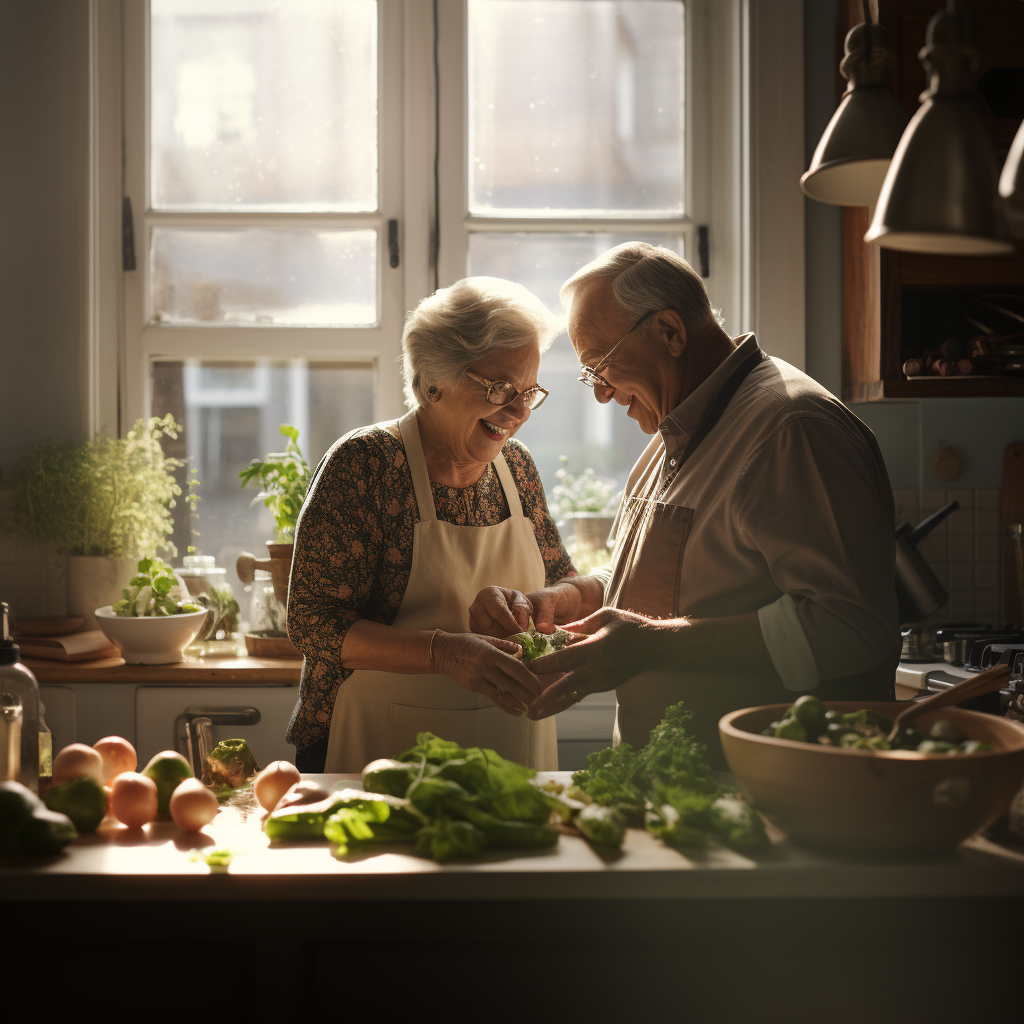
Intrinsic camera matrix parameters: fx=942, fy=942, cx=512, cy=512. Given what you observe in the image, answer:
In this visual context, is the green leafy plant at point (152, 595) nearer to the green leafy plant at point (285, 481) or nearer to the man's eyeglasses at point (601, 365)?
the green leafy plant at point (285, 481)

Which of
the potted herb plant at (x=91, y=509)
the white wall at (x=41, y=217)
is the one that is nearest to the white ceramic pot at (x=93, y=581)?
the potted herb plant at (x=91, y=509)

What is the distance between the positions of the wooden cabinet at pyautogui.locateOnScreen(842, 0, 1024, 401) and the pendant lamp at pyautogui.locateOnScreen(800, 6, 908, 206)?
4.26 feet

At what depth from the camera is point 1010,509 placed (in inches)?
110

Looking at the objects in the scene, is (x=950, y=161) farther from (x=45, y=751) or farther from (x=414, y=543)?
(x=45, y=751)

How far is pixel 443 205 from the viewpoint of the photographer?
2.96 meters

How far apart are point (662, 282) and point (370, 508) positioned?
0.69 metres

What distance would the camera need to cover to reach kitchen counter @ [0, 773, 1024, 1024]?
1037 mm

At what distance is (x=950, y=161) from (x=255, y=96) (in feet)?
8.36

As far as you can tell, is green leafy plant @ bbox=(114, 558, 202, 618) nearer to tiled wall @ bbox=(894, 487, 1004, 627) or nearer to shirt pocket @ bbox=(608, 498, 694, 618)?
shirt pocket @ bbox=(608, 498, 694, 618)

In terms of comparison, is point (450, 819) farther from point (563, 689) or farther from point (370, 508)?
point (370, 508)

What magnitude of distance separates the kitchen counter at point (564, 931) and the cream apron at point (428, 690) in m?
0.75

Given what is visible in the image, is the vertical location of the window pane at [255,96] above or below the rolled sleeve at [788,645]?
above

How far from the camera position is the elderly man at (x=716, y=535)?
4.53 ft

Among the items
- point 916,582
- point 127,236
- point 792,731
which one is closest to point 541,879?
point 792,731
